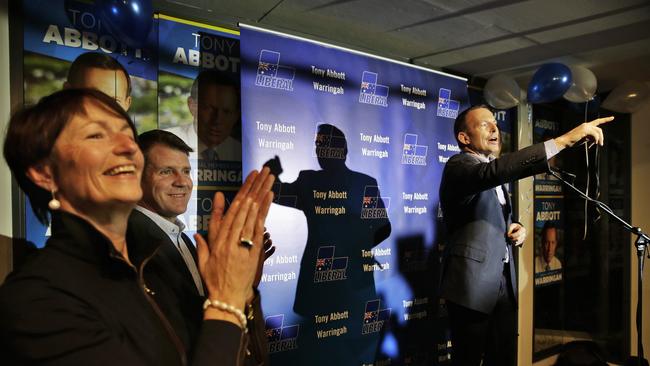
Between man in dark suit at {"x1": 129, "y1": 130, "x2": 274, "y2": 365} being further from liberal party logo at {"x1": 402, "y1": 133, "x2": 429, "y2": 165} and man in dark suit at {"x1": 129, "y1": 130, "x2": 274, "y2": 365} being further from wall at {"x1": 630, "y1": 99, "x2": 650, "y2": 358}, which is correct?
wall at {"x1": 630, "y1": 99, "x2": 650, "y2": 358}

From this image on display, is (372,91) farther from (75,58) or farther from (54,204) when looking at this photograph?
(54,204)

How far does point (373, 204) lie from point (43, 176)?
2.19 metres

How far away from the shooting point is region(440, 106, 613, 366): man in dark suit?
2.03m

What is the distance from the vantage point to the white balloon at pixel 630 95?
3.45 m

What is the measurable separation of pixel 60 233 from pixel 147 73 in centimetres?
148

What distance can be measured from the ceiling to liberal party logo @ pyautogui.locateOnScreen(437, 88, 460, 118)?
304 millimetres

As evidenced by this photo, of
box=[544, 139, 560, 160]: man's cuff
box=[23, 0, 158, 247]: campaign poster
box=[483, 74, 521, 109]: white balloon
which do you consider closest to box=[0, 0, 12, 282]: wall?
box=[23, 0, 158, 247]: campaign poster

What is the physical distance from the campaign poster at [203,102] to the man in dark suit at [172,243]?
1.14ft

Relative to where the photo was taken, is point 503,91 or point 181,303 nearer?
point 181,303

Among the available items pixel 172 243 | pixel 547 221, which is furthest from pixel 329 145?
pixel 547 221

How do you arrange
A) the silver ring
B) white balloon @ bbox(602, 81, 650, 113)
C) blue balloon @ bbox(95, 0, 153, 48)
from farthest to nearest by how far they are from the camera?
white balloon @ bbox(602, 81, 650, 113), blue balloon @ bbox(95, 0, 153, 48), the silver ring

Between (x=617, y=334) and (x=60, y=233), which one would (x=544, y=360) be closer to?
(x=617, y=334)

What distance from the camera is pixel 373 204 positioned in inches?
112

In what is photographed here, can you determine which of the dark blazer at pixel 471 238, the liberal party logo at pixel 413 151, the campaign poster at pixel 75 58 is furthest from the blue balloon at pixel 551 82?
the campaign poster at pixel 75 58
